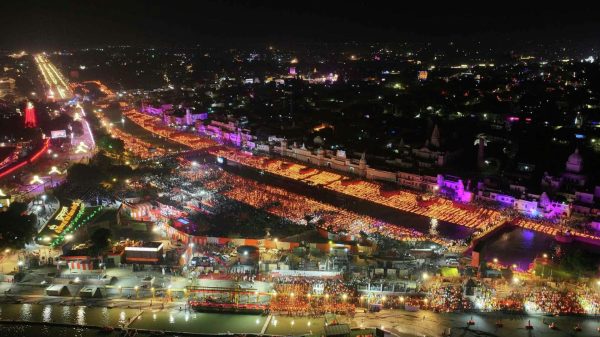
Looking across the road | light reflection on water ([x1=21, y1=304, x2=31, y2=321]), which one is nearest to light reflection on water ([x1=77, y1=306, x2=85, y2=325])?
light reflection on water ([x1=21, y1=304, x2=31, y2=321])

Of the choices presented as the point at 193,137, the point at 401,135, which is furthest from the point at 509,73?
the point at 193,137

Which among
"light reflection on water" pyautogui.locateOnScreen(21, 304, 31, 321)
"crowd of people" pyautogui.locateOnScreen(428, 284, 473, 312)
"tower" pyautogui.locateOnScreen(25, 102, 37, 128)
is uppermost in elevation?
"tower" pyautogui.locateOnScreen(25, 102, 37, 128)

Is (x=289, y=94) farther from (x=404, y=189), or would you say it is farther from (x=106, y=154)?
(x=404, y=189)

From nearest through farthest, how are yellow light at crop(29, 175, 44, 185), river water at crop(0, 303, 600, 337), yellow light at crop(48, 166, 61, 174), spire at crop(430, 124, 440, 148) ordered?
river water at crop(0, 303, 600, 337) < yellow light at crop(29, 175, 44, 185) < yellow light at crop(48, 166, 61, 174) < spire at crop(430, 124, 440, 148)

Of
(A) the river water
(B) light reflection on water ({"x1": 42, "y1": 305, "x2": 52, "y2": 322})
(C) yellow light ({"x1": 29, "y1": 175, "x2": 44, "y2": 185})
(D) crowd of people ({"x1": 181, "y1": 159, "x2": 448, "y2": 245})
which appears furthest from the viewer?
(C) yellow light ({"x1": 29, "y1": 175, "x2": 44, "y2": 185})

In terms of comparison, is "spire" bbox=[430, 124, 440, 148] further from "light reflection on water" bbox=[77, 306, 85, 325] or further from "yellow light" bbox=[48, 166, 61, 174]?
"light reflection on water" bbox=[77, 306, 85, 325]

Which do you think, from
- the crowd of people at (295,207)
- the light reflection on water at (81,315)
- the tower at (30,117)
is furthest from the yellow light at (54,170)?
the light reflection on water at (81,315)

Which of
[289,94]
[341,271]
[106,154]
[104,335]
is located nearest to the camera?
[104,335]

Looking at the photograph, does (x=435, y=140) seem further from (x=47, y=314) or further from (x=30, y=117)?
(x=30, y=117)
